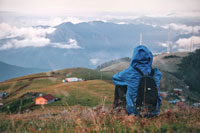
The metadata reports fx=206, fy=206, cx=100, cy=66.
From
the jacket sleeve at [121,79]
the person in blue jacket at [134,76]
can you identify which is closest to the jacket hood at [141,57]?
the person in blue jacket at [134,76]

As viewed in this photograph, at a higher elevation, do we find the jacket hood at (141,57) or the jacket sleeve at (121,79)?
the jacket hood at (141,57)

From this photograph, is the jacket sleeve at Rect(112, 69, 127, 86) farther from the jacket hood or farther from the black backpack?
the black backpack

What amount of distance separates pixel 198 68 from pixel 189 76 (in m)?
17.0

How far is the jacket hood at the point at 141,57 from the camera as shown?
6930 millimetres

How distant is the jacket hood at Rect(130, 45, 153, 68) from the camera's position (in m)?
6.93

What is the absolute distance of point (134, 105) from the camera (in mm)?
6371

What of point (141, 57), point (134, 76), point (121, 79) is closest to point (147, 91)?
point (134, 76)

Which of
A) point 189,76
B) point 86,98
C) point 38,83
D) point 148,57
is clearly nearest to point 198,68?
point 189,76

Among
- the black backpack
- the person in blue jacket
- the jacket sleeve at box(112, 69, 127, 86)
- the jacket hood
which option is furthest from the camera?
the jacket sleeve at box(112, 69, 127, 86)

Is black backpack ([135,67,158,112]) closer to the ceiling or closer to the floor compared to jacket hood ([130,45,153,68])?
closer to the floor

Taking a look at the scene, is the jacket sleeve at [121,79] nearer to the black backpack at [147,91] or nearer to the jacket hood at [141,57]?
the jacket hood at [141,57]

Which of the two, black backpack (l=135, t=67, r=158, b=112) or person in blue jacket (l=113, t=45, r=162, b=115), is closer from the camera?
black backpack (l=135, t=67, r=158, b=112)

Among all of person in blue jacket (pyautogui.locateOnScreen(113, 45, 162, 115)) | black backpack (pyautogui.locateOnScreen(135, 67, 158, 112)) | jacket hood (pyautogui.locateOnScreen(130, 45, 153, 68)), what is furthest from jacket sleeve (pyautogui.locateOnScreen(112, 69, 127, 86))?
black backpack (pyautogui.locateOnScreen(135, 67, 158, 112))

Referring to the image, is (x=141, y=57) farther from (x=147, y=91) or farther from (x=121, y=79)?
(x=147, y=91)
